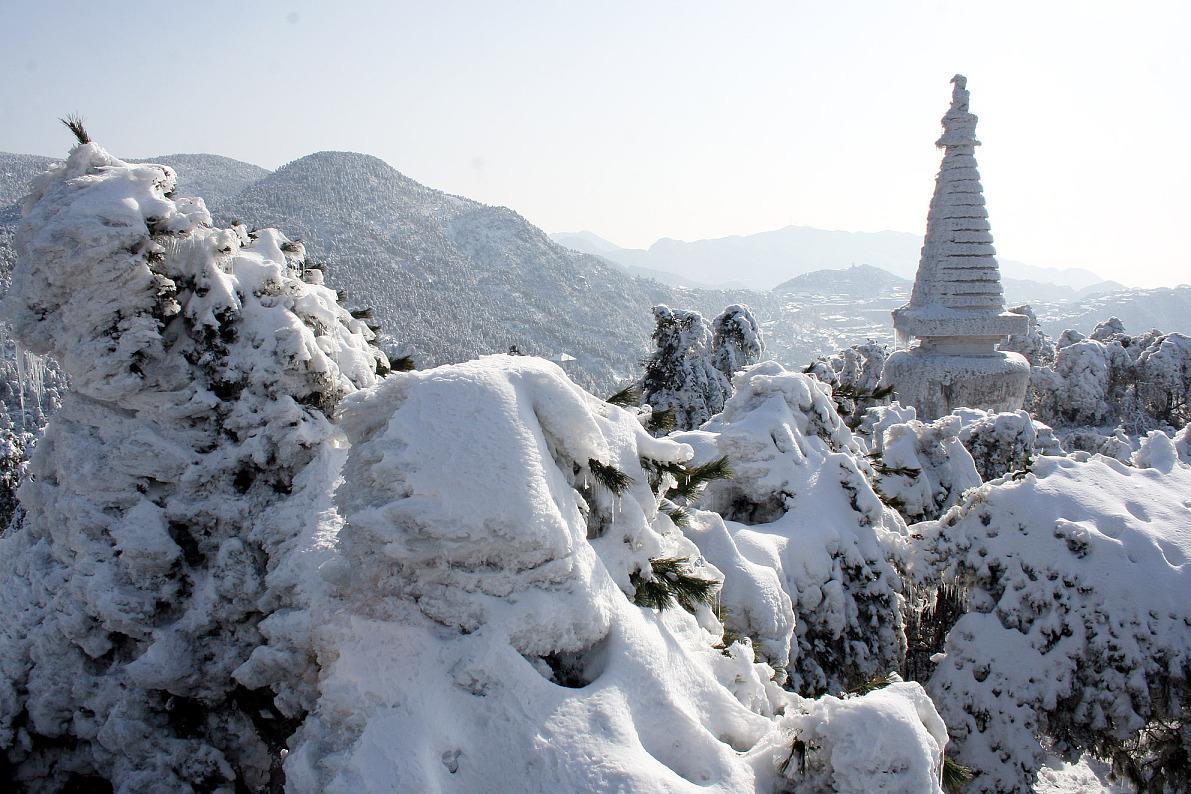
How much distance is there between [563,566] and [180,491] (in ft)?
7.66

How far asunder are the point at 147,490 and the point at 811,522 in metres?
4.90

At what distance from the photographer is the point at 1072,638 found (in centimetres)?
564

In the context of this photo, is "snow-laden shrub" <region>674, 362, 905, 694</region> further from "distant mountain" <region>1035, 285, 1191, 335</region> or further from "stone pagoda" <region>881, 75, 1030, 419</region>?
"distant mountain" <region>1035, 285, 1191, 335</region>

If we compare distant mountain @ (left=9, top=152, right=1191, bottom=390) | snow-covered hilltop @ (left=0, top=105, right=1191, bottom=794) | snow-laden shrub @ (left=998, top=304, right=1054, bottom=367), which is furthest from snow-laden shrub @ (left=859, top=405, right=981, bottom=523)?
distant mountain @ (left=9, top=152, right=1191, bottom=390)

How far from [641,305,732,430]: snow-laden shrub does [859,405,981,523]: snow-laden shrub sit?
7.56m

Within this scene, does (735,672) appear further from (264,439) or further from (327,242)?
(327,242)

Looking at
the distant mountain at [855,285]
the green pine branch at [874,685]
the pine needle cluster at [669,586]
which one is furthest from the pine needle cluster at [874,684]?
the distant mountain at [855,285]

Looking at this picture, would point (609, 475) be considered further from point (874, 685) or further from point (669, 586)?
point (874, 685)

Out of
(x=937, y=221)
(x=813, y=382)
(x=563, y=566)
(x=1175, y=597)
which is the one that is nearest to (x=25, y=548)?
(x=563, y=566)

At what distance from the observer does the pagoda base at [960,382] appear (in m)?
15.8

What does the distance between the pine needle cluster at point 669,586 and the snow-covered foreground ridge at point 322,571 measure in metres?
0.03

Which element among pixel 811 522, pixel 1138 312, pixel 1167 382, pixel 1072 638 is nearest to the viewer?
pixel 1072 638

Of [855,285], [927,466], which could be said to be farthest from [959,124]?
[855,285]

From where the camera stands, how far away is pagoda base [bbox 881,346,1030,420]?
15.8 metres
